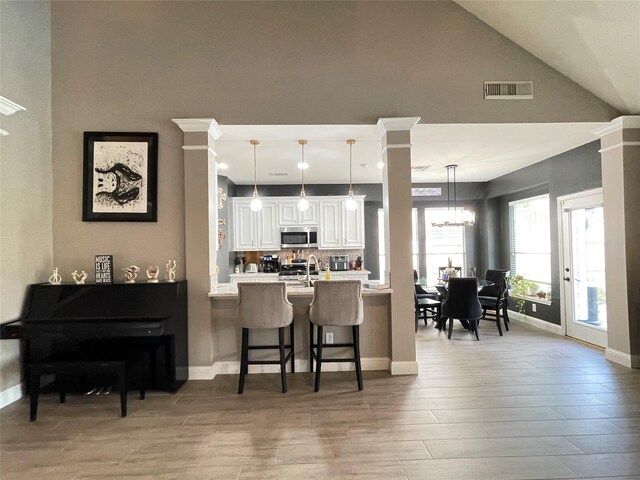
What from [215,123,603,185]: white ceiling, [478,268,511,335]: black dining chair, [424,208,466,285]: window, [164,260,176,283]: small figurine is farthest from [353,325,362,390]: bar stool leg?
[424,208,466,285]: window

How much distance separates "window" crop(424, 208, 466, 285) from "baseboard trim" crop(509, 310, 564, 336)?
1498 mm

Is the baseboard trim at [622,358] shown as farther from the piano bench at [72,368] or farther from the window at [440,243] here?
the piano bench at [72,368]

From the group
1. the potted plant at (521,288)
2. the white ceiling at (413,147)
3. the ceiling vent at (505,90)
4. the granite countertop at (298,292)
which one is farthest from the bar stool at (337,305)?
the potted plant at (521,288)

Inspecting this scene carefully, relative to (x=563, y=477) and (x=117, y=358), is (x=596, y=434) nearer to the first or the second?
(x=563, y=477)

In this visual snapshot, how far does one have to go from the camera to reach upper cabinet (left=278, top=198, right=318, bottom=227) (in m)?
6.78

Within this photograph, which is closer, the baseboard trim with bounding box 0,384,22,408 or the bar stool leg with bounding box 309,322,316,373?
the baseboard trim with bounding box 0,384,22,408

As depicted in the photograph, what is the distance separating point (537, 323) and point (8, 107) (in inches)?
284

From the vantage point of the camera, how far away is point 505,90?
3.68m

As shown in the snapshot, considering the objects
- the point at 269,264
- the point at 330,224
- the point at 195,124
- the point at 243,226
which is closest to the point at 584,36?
the point at 195,124

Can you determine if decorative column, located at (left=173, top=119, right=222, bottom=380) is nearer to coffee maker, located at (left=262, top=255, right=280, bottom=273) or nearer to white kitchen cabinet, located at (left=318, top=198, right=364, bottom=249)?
coffee maker, located at (left=262, top=255, right=280, bottom=273)

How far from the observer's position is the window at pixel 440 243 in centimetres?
756

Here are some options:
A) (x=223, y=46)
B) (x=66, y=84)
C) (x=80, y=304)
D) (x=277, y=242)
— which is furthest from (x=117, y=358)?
(x=277, y=242)

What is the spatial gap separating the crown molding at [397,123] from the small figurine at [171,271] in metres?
2.55

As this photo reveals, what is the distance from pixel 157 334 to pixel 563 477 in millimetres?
2990
